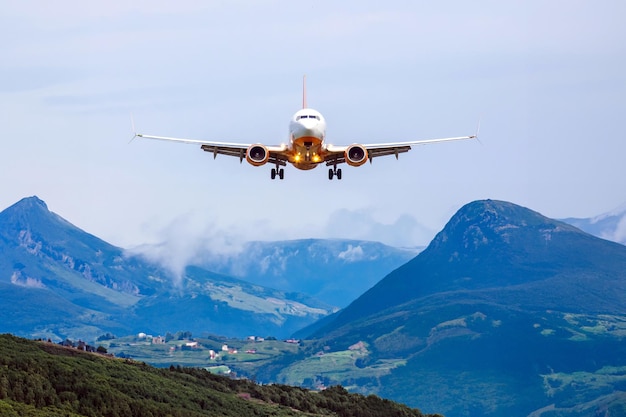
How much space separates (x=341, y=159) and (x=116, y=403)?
56177 millimetres

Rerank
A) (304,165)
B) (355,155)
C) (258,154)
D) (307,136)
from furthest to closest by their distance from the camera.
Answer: (304,165) < (355,155) < (258,154) < (307,136)

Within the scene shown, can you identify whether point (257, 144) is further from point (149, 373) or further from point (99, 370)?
point (149, 373)

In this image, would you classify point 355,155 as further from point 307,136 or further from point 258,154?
point 258,154

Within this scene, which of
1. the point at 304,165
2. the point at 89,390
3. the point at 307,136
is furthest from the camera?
the point at 89,390

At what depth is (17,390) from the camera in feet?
465

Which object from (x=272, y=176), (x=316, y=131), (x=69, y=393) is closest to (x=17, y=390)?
(x=69, y=393)

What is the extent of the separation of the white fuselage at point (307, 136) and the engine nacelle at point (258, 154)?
2565 millimetres

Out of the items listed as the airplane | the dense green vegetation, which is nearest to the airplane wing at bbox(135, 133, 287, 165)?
the airplane

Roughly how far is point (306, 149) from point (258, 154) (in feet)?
15.2

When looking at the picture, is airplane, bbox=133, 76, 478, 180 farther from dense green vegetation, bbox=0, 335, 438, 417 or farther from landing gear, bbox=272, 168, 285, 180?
dense green vegetation, bbox=0, 335, 438, 417

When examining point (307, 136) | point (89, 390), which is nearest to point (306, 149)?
point (307, 136)

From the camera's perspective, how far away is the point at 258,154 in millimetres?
111750

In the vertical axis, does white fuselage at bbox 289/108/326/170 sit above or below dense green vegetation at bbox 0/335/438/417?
above

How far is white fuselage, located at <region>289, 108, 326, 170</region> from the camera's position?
108062mm
